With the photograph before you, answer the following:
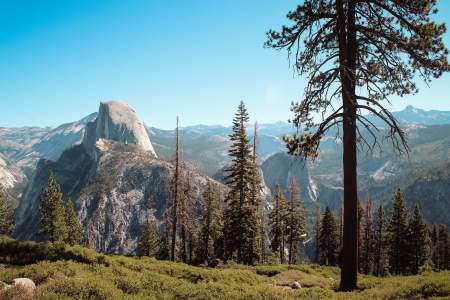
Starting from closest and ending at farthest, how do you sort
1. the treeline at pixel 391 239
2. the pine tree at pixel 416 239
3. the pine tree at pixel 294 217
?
the pine tree at pixel 294 217, the treeline at pixel 391 239, the pine tree at pixel 416 239

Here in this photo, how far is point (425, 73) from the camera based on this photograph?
42.1 ft

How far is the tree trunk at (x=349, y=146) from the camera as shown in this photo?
1291cm

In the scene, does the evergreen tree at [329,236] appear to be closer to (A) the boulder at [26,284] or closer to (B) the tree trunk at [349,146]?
(B) the tree trunk at [349,146]

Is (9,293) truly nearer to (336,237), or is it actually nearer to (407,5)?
(407,5)

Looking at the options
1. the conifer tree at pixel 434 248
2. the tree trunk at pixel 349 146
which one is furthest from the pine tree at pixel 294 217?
the conifer tree at pixel 434 248

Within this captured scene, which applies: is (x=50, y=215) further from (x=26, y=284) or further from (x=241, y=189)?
(x=26, y=284)

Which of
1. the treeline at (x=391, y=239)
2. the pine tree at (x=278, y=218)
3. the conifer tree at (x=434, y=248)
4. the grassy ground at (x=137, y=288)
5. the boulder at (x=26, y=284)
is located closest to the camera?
the boulder at (x=26, y=284)

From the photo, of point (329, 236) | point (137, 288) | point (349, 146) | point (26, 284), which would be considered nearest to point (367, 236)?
point (329, 236)

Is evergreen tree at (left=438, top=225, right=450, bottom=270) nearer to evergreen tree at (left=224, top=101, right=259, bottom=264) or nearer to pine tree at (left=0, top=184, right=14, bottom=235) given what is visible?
evergreen tree at (left=224, top=101, right=259, bottom=264)

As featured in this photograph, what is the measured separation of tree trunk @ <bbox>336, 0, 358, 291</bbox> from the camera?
1291 cm

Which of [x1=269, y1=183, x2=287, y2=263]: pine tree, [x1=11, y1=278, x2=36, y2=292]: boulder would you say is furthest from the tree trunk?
[x1=269, y1=183, x2=287, y2=263]: pine tree

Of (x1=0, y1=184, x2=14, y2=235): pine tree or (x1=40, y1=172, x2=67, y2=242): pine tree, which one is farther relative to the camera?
(x1=0, y1=184, x2=14, y2=235): pine tree

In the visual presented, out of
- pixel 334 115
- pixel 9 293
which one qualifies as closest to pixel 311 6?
pixel 334 115

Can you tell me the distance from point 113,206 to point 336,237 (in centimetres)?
16151
